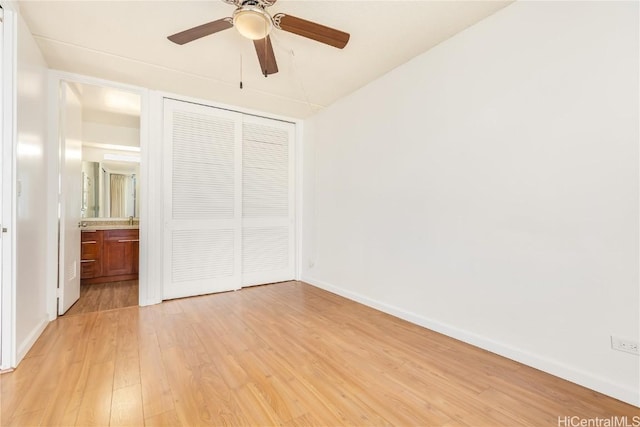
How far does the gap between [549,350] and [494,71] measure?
2024 millimetres

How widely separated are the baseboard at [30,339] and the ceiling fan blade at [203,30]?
2.43m

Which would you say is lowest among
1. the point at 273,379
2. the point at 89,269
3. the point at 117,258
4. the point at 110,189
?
the point at 273,379

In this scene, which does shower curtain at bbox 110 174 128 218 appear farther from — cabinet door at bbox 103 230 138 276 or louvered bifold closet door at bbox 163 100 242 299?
louvered bifold closet door at bbox 163 100 242 299

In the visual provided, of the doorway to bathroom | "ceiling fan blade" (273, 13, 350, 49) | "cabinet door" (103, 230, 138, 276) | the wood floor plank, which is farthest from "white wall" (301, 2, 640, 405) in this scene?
"cabinet door" (103, 230, 138, 276)

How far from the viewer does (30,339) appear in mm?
2256

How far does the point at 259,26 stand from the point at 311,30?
0.35 meters

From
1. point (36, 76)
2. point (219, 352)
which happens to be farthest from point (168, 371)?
point (36, 76)

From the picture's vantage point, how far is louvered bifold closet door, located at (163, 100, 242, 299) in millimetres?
3547

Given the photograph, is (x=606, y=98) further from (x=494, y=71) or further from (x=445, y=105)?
(x=445, y=105)

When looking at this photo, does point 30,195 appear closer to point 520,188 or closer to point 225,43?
point 225,43

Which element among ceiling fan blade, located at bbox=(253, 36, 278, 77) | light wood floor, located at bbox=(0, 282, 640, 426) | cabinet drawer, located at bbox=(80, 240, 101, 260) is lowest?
light wood floor, located at bbox=(0, 282, 640, 426)

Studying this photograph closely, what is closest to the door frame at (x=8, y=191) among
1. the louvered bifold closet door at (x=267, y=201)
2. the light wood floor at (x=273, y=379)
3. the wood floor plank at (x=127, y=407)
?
the light wood floor at (x=273, y=379)

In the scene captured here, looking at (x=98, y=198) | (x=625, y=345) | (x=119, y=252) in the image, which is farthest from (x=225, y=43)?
(x=98, y=198)

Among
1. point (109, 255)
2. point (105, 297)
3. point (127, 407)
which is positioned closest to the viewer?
point (127, 407)
